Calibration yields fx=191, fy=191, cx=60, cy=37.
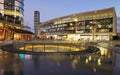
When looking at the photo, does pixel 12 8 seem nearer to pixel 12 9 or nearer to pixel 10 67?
pixel 12 9

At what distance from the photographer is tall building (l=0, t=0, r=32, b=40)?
212ft

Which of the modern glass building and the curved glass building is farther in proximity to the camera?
the modern glass building

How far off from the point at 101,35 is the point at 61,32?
31.3 m

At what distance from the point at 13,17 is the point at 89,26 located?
1811 inches

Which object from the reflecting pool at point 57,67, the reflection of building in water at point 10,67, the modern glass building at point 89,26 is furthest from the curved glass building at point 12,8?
the reflecting pool at point 57,67

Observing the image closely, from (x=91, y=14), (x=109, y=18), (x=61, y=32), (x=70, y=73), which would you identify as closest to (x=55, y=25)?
(x=61, y=32)

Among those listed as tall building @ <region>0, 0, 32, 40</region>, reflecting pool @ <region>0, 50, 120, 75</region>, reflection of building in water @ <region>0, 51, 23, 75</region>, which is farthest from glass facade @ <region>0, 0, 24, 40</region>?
reflecting pool @ <region>0, 50, 120, 75</region>

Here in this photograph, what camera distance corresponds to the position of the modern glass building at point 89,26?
327 feet

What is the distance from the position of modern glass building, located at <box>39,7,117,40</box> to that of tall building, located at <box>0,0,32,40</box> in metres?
32.1

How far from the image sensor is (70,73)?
41.2 ft

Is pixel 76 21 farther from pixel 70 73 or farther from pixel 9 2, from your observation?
pixel 70 73

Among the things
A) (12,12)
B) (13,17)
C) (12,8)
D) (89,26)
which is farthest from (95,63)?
(89,26)

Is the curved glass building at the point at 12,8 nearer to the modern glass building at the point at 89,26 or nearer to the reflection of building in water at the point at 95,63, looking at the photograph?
the modern glass building at the point at 89,26

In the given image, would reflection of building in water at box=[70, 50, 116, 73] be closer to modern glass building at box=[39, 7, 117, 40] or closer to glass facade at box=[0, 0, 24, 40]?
glass facade at box=[0, 0, 24, 40]
